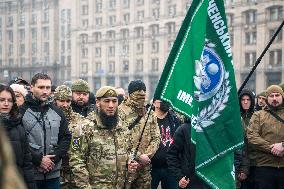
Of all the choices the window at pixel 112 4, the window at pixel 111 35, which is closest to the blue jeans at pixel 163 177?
the window at pixel 111 35

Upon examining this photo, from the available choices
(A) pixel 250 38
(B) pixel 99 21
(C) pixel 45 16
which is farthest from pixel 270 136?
(C) pixel 45 16

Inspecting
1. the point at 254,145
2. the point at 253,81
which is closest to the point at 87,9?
the point at 253,81

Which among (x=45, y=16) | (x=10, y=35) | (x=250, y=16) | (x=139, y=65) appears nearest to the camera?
(x=250, y=16)

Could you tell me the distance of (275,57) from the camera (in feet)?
168

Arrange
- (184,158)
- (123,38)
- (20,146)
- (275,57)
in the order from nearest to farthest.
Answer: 1. (20,146)
2. (184,158)
3. (275,57)
4. (123,38)

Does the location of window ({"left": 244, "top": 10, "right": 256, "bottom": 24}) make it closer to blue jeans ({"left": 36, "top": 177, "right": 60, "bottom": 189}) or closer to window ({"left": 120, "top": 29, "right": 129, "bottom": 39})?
window ({"left": 120, "top": 29, "right": 129, "bottom": 39})

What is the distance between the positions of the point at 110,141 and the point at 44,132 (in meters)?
0.95

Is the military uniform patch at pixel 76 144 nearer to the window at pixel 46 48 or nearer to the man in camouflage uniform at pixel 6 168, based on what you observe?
the man in camouflage uniform at pixel 6 168

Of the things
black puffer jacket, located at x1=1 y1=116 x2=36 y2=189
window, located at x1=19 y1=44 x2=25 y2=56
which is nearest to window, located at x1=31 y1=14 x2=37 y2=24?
window, located at x1=19 y1=44 x2=25 y2=56

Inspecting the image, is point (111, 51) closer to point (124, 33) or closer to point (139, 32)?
point (124, 33)

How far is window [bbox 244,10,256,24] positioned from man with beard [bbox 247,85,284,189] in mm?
50773

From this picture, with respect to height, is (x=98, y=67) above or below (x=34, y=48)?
below

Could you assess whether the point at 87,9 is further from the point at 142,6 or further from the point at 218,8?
the point at 218,8

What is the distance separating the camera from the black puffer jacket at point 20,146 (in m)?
4.22
